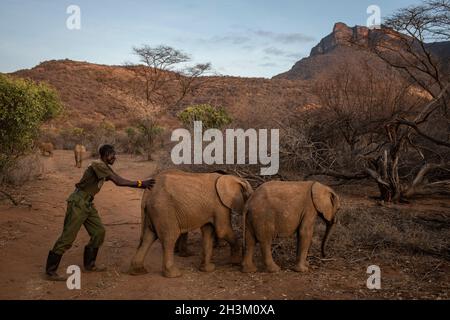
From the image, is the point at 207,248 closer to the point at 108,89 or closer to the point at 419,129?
the point at 419,129

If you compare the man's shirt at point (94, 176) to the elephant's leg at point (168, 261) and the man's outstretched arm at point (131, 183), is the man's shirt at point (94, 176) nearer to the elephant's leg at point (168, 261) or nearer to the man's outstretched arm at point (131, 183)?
the man's outstretched arm at point (131, 183)

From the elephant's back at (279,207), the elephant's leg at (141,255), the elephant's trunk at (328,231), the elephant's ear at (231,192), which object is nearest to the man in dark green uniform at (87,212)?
the elephant's leg at (141,255)

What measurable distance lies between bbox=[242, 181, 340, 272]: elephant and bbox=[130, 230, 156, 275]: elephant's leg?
1236 mm

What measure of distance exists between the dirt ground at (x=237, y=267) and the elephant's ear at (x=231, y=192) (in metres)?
0.86

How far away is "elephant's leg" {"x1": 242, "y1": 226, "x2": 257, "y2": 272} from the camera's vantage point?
17.9ft

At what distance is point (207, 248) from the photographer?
5.59 metres

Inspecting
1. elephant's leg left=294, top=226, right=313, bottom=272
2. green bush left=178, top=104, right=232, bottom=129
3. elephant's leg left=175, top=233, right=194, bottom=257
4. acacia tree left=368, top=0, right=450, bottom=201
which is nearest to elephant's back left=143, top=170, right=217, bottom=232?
elephant's leg left=175, top=233, right=194, bottom=257

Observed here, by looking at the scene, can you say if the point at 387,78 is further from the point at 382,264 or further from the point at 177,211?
the point at 177,211

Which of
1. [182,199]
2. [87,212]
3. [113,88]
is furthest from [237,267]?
[113,88]

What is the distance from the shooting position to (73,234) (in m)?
5.32

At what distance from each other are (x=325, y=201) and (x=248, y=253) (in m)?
1.21

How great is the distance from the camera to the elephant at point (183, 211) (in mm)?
5332

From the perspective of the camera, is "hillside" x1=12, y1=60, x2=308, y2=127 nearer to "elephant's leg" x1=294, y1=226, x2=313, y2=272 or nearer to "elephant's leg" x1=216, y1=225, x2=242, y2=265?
"elephant's leg" x1=216, y1=225, x2=242, y2=265

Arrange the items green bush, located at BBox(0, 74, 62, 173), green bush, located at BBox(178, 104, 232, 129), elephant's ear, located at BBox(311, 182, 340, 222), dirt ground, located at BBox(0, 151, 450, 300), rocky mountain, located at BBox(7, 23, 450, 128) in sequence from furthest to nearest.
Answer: rocky mountain, located at BBox(7, 23, 450, 128), green bush, located at BBox(178, 104, 232, 129), green bush, located at BBox(0, 74, 62, 173), elephant's ear, located at BBox(311, 182, 340, 222), dirt ground, located at BBox(0, 151, 450, 300)
